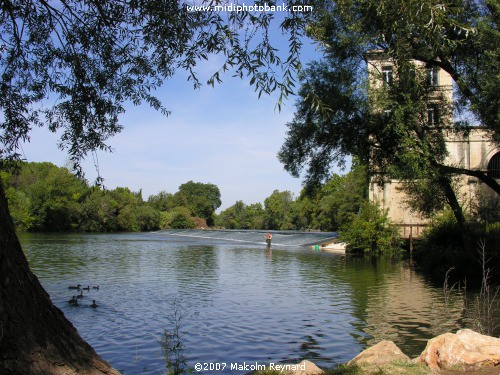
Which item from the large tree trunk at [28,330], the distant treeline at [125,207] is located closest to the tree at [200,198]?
the distant treeline at [125,207]

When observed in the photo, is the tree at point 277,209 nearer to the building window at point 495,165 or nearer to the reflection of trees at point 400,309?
the building window at point 495,165

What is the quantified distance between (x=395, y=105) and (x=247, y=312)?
8927mm

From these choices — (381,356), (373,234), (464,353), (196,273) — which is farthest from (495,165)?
(464,353)

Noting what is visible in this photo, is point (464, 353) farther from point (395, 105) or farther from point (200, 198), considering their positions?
point (200, 198)

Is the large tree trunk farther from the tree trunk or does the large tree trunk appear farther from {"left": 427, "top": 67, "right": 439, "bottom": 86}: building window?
{"left": 427, "top": 67, "right": 439, "bottom": 86}: building window

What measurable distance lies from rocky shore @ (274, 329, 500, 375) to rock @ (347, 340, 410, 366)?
0.02 metres

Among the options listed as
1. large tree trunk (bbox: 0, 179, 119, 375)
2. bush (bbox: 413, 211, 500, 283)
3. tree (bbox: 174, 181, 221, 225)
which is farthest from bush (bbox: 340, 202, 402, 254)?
tree (bbox: 174, 181, 221, 225)

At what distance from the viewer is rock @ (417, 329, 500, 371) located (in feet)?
18.2

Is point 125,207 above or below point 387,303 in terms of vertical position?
above

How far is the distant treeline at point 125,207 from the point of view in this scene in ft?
230

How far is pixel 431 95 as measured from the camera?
17.8m

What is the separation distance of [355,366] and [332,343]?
4088mm

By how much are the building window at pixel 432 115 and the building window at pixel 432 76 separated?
0.90m

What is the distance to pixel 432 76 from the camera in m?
17.9
